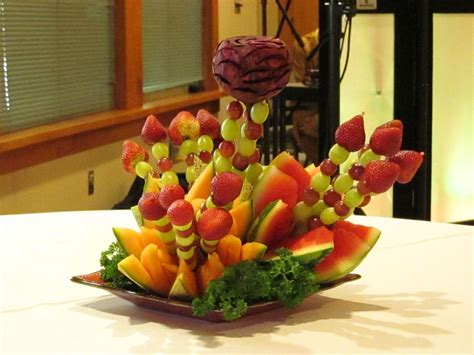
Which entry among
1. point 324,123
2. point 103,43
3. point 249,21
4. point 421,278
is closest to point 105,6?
point 103,43

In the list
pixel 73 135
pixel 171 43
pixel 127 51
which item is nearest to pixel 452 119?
pixel 73 135

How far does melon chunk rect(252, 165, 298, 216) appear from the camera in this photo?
1096mm

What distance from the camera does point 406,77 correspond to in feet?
12.1

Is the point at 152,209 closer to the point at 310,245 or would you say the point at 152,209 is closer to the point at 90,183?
the point at 310,245

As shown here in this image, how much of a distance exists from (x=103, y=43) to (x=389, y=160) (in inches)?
151

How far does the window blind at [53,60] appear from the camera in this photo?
12.6 ft

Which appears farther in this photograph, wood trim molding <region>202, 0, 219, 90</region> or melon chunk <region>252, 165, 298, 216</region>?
wood trim molding <region>202, 0, 219, 90</region>

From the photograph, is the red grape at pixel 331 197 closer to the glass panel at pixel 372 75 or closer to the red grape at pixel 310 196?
the red grape at pixel 310 196

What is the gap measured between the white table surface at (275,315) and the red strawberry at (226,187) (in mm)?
141

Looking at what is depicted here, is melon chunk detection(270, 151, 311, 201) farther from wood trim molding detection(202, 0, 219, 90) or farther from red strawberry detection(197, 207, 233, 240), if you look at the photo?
wood trim molding detection(202, 0, 219, 90)

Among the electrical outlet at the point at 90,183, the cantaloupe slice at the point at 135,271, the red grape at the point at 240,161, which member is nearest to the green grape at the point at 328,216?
the red grape at the point at 240,161

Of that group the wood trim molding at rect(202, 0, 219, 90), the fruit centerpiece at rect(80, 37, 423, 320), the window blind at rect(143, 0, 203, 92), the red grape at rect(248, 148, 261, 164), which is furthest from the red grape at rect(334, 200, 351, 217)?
the wood trim molding at rect(202, 0, 219, 90)

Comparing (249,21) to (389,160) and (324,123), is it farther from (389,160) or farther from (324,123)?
(389,160)

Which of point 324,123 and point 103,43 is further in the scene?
point 103,43
